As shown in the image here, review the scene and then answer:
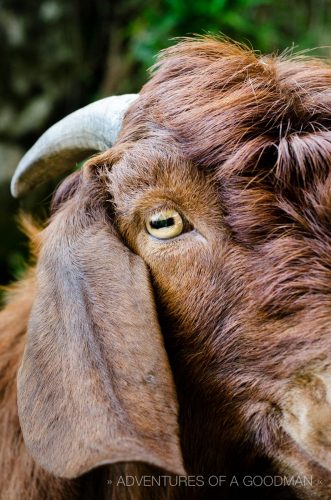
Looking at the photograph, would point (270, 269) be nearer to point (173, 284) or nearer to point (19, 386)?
point (173, 284)

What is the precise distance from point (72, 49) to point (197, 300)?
5.64 m

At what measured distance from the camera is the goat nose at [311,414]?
2.27 metres

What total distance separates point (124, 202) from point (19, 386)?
0.81 metres

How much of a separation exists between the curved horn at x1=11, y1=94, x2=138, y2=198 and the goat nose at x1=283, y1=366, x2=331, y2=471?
4.75ft

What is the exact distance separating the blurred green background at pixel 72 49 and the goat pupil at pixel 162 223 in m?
4.18

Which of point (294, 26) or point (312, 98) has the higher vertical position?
point (312, 98)

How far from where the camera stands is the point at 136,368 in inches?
96.1

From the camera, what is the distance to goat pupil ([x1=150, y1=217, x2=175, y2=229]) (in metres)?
2.68

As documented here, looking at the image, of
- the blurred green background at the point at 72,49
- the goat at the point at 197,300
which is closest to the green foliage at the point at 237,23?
the blurred green background at the point at 72,49

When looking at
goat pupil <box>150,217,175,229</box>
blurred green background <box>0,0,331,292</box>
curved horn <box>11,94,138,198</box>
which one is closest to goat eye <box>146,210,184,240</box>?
goat pupil <box>150,217,175,229</box>

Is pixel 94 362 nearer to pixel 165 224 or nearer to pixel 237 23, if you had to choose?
pixel 165 224

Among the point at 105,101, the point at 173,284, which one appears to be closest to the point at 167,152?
the point at 173,284

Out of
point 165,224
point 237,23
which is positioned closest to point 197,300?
point 165,224

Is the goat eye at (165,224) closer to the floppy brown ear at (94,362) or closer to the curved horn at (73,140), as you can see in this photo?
the floppy brown ear at (94,362)
